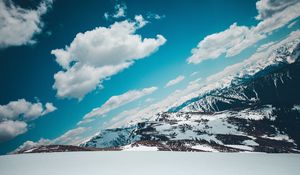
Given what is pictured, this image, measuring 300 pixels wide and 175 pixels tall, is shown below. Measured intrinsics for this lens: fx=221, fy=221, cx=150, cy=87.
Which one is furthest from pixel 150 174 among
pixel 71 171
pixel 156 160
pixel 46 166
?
pixel 46 166

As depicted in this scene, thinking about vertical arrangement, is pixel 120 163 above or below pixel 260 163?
above

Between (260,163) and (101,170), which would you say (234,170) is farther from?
(101,170)

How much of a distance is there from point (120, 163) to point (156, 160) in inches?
56.2

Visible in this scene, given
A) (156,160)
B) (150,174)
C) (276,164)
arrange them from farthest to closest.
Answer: (156,160)
(276,164)
(150,174)

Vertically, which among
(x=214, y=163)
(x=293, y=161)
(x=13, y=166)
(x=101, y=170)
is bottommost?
(x=293, y=161)

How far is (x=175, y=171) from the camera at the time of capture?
6.96 metres

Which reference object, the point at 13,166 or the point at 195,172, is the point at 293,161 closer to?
the point at 195,172

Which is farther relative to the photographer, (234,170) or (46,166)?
(46,166)

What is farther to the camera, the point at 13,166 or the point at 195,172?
the point at 13,166

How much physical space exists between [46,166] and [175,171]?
4471mm

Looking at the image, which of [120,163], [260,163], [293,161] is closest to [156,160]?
[120,163]

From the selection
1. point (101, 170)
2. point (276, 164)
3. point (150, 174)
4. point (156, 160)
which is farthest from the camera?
point (156, 160)

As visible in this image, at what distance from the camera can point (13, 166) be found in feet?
25.7

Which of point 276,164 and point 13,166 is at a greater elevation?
point 13,166
